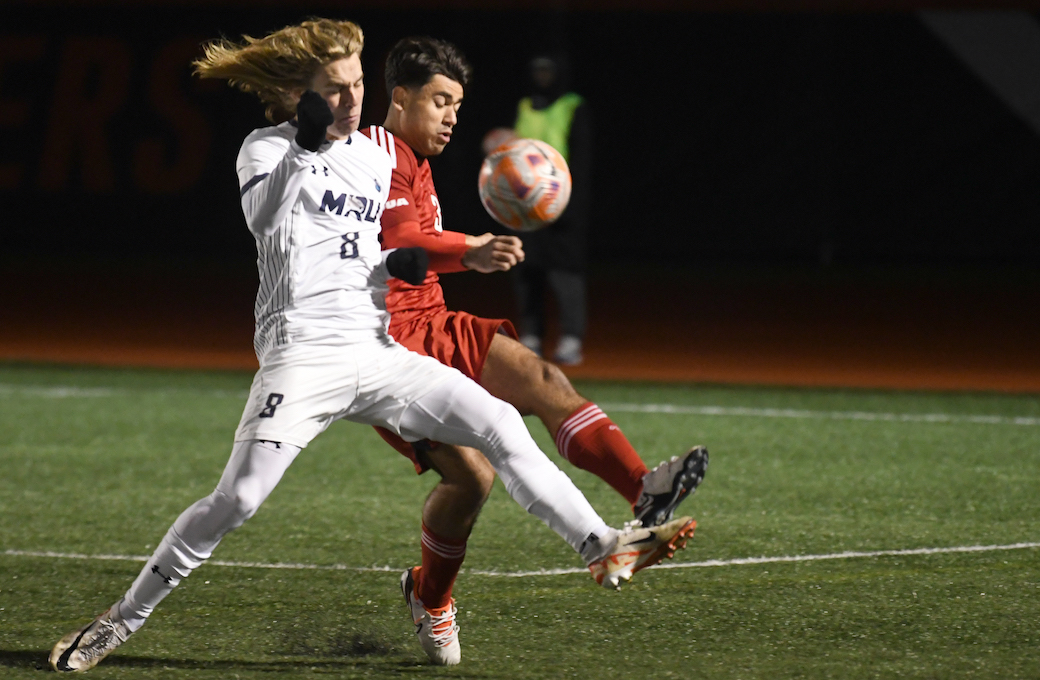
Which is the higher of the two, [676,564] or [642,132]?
[642,132]

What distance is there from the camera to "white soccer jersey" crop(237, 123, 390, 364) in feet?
12.0

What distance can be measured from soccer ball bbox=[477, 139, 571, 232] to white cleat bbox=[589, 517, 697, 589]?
134 cm

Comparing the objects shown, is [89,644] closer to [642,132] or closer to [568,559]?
[568,559]

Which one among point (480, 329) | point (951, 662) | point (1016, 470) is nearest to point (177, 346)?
point (1016, 470)

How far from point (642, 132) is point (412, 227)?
50.5 ft

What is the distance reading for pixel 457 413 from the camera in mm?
3686

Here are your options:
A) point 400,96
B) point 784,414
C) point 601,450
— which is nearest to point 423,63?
point 400,96

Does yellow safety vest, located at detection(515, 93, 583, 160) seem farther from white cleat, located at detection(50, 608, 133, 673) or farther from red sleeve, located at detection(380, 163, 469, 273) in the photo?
white cleat, located at detection(50, 608, 133, 673)

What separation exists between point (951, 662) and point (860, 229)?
51.1 feet

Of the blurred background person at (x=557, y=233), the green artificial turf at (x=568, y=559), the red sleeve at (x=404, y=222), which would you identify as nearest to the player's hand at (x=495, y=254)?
the red sleeve at (x=404, y=222)

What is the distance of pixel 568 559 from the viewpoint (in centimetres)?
527

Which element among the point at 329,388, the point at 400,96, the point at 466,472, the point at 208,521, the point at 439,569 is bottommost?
the point at 439,569

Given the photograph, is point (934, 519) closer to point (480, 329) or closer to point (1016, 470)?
point (1016, 470)

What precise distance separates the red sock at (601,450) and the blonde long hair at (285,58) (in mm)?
1226
